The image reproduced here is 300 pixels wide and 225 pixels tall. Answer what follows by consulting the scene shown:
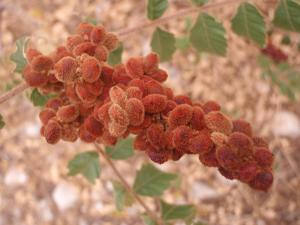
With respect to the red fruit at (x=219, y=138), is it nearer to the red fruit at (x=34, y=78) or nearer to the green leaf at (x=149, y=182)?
the red fruit at (x=34, y=78)

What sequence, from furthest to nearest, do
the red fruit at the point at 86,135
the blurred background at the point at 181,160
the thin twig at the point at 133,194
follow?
the blurred background at the point at 181,160
the thin twig at the point at 133,194
the red fruit at the point at 86,135

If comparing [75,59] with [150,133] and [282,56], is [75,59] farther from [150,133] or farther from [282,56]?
[282,56]

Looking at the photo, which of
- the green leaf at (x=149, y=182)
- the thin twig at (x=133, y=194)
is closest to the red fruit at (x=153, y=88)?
the thin twig at (x=133, y=194)

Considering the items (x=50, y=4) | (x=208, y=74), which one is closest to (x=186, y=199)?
(x=208, y=74)

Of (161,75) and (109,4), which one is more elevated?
(161,75)

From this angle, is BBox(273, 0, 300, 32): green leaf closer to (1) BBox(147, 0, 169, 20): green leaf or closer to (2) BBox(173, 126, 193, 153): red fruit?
(1) BBox(147, 0, 169, 20): green leaf

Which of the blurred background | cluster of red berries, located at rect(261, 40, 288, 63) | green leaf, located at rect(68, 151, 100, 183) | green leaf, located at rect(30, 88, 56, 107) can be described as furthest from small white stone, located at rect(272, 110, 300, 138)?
green leaf, located at rect(30, 88, 56, 107)
